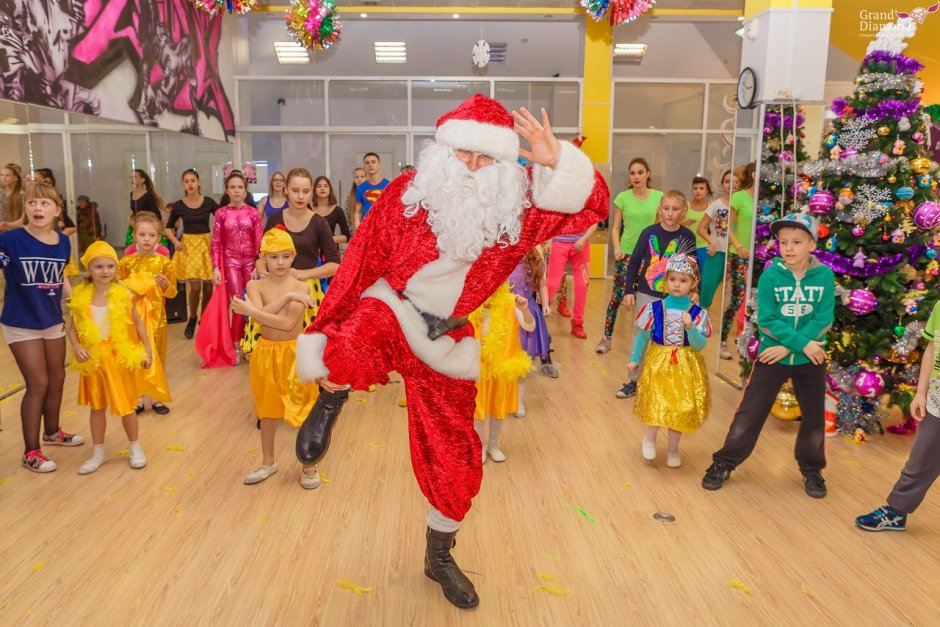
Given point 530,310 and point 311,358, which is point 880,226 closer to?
point 530,310

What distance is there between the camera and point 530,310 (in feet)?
15.6

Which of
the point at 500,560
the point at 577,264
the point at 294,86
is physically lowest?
the point at 500,560

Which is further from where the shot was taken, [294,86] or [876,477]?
[294,86]

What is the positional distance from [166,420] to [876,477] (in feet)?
13.8

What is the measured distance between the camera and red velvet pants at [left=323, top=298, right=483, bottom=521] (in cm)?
232

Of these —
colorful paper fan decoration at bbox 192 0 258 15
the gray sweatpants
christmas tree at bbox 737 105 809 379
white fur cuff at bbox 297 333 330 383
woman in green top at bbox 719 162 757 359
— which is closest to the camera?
white fur cuff at bbox 297 333 330 383

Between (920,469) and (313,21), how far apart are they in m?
8.61

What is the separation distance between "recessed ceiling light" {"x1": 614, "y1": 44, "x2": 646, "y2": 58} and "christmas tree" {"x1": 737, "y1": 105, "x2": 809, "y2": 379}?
7306 mm

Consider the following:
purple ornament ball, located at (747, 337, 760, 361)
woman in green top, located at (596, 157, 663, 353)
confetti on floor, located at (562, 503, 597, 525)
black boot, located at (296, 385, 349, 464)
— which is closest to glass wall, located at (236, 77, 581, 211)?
woman in green top, located at (596, 157, 663, 353)

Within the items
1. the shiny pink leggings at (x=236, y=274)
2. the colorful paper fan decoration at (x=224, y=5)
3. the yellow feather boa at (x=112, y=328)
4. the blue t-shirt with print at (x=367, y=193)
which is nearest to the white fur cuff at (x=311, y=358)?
the yellow feather boa at (x=112, y=328)

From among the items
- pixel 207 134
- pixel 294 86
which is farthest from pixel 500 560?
pixel 294 86

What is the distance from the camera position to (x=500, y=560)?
114 inches

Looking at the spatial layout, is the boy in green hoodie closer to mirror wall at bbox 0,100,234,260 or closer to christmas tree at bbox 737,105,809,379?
christmas tree at bbox 737,105,809,379

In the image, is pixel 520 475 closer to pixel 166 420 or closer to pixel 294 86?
pixel 166 420
